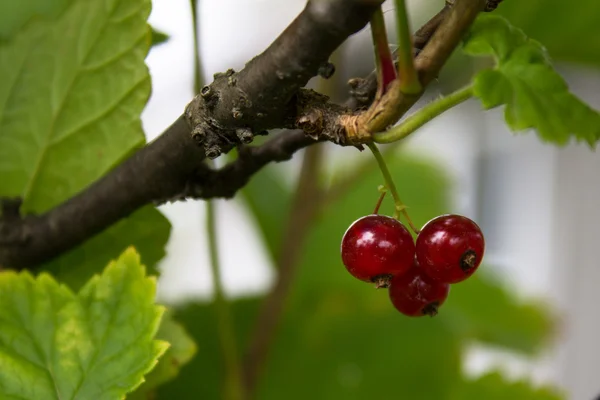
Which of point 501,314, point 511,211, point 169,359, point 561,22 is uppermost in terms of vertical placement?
point 511,211

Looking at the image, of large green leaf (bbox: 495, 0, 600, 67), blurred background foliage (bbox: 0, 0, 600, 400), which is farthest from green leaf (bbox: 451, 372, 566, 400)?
large green leaf (bbox: 495, 0, 600, 67)

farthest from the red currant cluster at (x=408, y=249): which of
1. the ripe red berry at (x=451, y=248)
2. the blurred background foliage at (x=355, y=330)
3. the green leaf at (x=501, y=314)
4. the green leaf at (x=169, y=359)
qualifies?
the green leaf at (x=501, y=314)

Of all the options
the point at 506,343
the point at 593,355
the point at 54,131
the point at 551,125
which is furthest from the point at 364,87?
the point at 593,355

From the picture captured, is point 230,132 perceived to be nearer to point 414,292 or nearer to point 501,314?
point 414,292

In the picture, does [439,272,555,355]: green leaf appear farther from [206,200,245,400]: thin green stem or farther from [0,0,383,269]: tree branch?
[0,0,383,269]: tree branch

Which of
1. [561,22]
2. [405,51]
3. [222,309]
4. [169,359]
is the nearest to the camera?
[405,51]

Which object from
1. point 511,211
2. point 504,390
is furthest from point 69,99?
point 511,211

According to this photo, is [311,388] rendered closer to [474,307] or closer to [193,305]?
[193,305]
